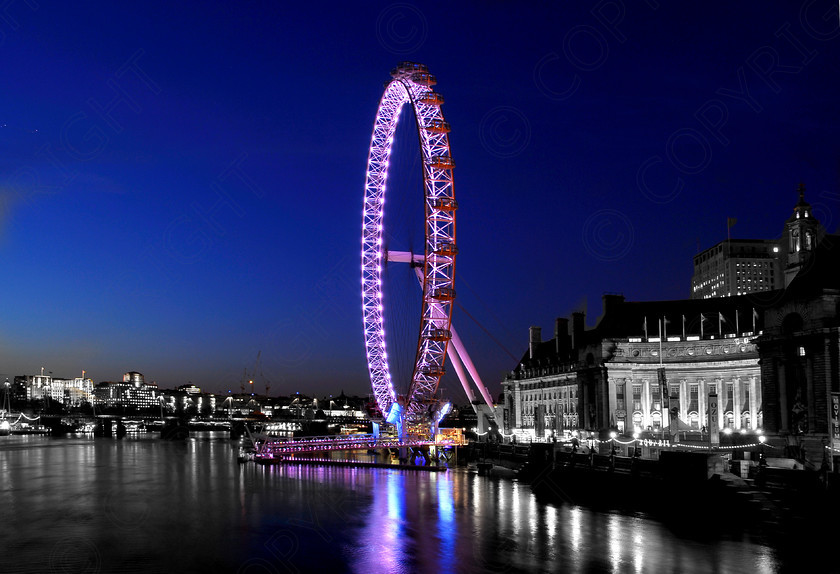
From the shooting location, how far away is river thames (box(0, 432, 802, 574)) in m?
31.2

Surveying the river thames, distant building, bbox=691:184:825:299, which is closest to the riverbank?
the river thames

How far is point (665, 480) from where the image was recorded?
43.7 meters

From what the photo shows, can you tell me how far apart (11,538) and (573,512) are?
Result: 2659cm

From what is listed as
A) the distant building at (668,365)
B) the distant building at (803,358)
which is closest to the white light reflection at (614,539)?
the distant building at (803,358)

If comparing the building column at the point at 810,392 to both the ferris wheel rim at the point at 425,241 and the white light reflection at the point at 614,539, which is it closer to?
the white light reflection at the point at 614,539

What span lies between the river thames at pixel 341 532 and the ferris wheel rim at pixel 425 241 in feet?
42.2

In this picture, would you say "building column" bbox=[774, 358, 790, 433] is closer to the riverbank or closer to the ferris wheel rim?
the riverbank

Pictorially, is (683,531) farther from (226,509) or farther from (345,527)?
(226,509)

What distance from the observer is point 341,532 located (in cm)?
3884

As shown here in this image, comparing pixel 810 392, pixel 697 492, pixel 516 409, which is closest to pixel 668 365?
pixel 810 392

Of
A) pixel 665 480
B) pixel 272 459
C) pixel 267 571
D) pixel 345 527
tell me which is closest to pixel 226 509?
pixel 345 527

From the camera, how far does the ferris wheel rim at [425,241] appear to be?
6656cm

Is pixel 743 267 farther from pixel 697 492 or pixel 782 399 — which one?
pixel 697 492

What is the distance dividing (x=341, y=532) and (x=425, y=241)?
3343 centimetres
